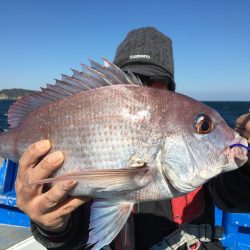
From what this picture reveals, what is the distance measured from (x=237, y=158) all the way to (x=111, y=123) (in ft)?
2.33

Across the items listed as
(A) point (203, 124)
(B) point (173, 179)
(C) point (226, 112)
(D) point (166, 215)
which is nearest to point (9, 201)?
(D) point (166, 215)

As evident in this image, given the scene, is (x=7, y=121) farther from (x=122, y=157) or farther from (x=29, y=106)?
(x=122, y=157)

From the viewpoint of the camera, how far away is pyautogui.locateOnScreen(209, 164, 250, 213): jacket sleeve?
7.51 feet

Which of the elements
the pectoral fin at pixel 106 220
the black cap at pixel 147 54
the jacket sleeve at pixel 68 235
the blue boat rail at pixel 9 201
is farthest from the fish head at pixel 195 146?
the blue boat rail at pixel 9 201

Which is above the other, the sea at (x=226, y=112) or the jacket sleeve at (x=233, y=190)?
the sea at (x=226, y=112)

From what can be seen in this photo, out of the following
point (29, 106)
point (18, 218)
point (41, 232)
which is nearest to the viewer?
point (29, 106)

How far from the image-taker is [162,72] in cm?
297

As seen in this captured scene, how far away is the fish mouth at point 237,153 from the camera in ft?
5.85

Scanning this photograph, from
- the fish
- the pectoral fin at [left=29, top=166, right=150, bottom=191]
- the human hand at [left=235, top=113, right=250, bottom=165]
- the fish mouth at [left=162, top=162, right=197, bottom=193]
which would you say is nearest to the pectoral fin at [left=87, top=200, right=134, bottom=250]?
the fish

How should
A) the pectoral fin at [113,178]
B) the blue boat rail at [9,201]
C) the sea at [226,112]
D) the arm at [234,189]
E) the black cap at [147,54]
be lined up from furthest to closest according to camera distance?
the blue boat rail at [9,201] < the sea at [226,112] < the black cap at [147,54] < the arm at [234,189] < the pectoral fin at [113,178]

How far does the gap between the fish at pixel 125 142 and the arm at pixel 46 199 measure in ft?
0.21

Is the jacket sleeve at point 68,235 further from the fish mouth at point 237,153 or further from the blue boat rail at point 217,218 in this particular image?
the blue boat rail at point 217,218

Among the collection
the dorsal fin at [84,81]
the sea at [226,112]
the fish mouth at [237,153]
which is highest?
the sea at [226,112]

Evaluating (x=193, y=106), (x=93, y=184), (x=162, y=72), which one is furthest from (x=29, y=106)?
(x=162, y=72)
